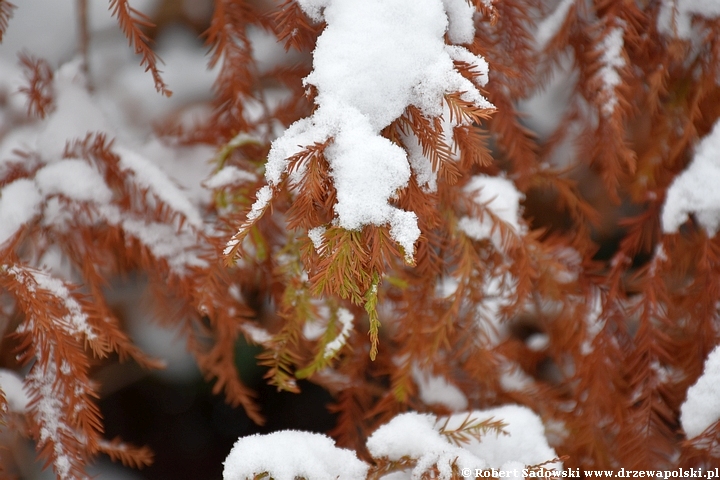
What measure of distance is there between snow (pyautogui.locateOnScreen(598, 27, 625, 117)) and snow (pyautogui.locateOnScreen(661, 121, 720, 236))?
185mm

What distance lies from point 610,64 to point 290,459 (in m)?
0.78

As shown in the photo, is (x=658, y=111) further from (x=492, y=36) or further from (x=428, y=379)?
(x=428, y=379)

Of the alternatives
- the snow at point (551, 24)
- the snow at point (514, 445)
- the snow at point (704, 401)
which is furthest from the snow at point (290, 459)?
the snow at point (551, 24)

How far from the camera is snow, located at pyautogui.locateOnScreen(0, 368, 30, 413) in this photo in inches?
32.3

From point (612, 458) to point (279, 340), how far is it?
0.67 meters

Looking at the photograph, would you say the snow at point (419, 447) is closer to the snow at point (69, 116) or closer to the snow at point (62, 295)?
the snow at point (62, 295)

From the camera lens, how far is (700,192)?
0.80 metres

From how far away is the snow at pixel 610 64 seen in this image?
77cm

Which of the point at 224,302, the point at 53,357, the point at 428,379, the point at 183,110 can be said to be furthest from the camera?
the point at 183,110

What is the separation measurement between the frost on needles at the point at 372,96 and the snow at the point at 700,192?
487mm

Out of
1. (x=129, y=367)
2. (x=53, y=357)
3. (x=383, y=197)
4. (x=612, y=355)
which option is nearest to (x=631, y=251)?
(x=612, y=355)

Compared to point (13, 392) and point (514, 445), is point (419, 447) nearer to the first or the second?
point (514, 445)

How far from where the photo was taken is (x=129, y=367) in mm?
1443

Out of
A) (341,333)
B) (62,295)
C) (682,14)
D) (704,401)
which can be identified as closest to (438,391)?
(341,333)
